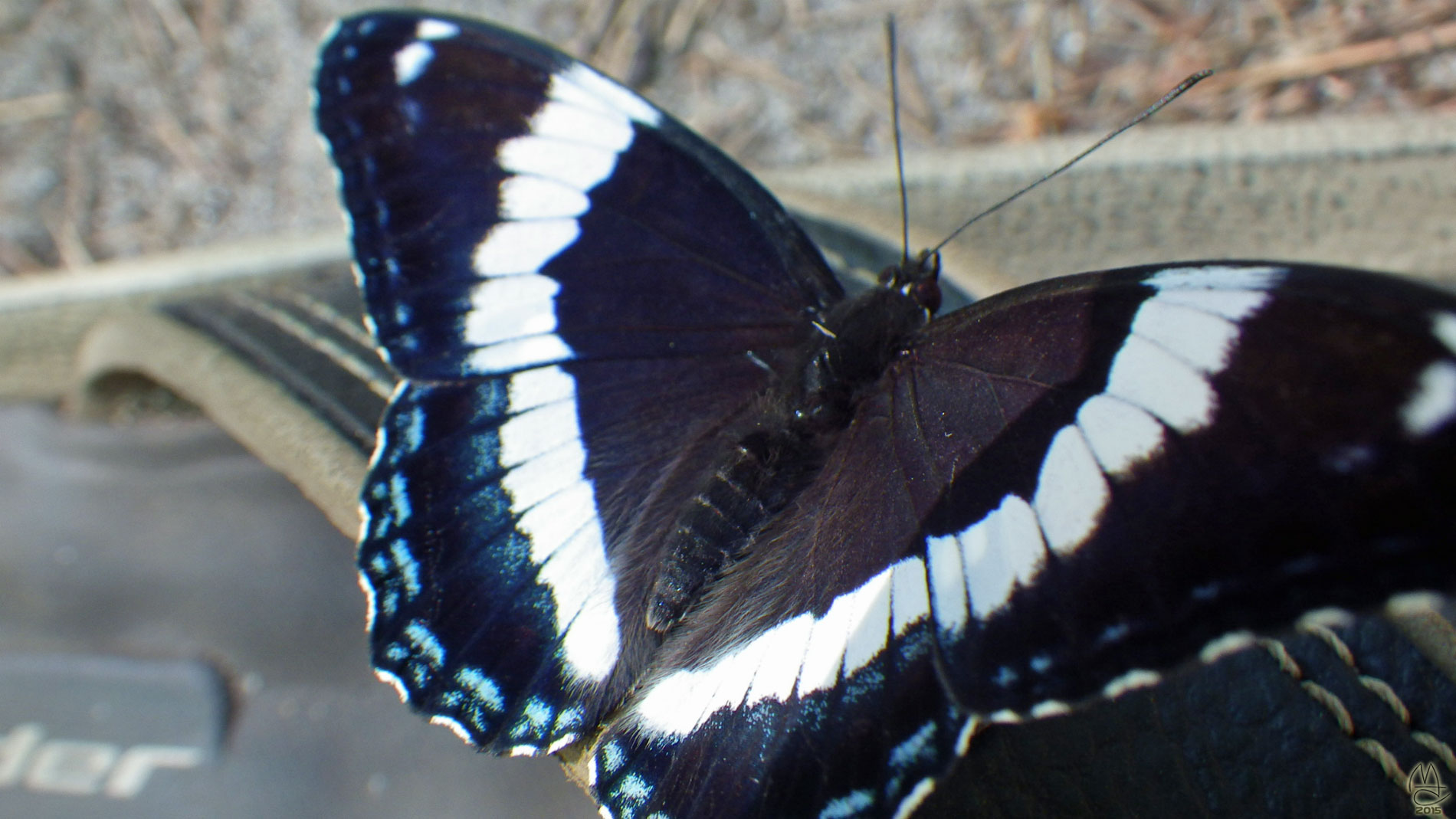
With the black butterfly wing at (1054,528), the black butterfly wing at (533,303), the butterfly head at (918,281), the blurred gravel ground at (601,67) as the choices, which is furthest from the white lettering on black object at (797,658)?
the blurred gravel ground at (601,67)

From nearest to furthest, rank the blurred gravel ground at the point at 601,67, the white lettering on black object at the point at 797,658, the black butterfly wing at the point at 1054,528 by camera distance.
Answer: the black butterfly wing at the point at 1054,528
the white lettering on black object at the point at 797,658
the blurred gravel ground at the point at 601,67

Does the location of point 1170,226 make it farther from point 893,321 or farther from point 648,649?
point 648,649

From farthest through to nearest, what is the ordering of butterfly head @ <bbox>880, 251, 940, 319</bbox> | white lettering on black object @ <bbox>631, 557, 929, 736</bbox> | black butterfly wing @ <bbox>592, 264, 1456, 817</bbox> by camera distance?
butterfly head @ <bbox>880, 251, 940, 319</bbox> → white lettering on black object @ <bbox>631, 557, 929, 736</bbox> → black butterfly wing @ <bbox>592, 264, 1456, 817</bbox>

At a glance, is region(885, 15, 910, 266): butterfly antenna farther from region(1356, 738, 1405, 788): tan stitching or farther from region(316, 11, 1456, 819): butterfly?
region(1356, 738, 1405, 788): tan stitching

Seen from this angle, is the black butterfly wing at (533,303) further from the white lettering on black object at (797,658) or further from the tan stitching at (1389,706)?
the tan stitching at (1389,706)

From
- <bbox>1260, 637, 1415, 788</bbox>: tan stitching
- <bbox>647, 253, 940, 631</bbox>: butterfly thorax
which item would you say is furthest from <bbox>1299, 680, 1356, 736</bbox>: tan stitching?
<bbox>647, 253, 940, 631</bbox>: butterfly thorax

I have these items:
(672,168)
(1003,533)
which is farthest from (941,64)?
(1003,533)

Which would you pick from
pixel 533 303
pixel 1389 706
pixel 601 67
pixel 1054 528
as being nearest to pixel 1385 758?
pixel 1389 706

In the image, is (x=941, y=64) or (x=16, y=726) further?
(x=941, y=64)
